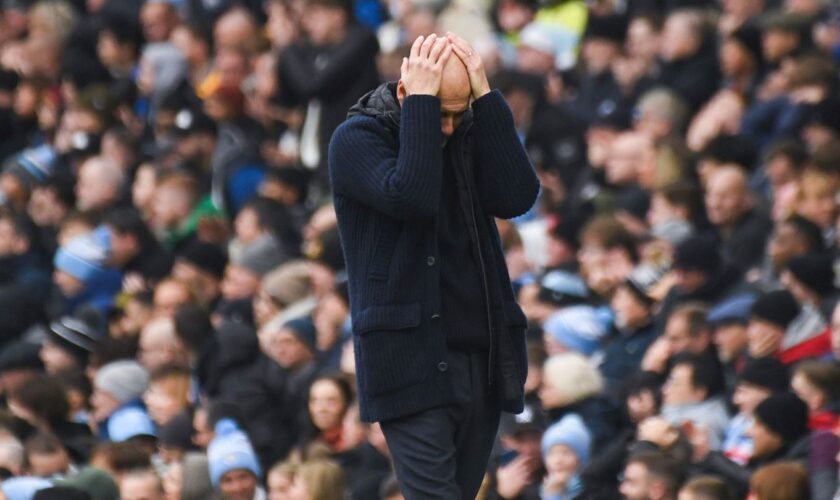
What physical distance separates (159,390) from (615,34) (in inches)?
221

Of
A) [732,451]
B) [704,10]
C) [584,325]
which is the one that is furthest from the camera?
[704,10]

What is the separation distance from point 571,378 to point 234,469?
1.74 metres

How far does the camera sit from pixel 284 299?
12.0m

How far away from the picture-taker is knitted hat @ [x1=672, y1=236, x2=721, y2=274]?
432 inches

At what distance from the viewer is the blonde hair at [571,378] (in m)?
9.87

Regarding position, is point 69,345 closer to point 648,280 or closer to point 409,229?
point 648,280

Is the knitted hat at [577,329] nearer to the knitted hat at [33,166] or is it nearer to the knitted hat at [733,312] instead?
the knitted hat at [733,312]

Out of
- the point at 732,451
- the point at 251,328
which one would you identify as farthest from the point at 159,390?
the point at 732,451

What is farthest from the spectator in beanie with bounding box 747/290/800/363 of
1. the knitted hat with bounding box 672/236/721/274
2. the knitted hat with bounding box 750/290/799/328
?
the knitted hat with bounding box 672/236/721/274

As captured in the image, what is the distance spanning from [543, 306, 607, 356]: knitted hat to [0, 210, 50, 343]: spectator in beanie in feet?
12.5

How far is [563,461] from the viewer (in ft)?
30.4

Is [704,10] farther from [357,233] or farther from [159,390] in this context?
[357,233]

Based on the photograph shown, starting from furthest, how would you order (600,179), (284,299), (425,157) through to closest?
1. (600,179)
2. (284,299)
3. (425,157)

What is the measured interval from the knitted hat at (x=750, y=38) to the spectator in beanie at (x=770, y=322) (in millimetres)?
3958
